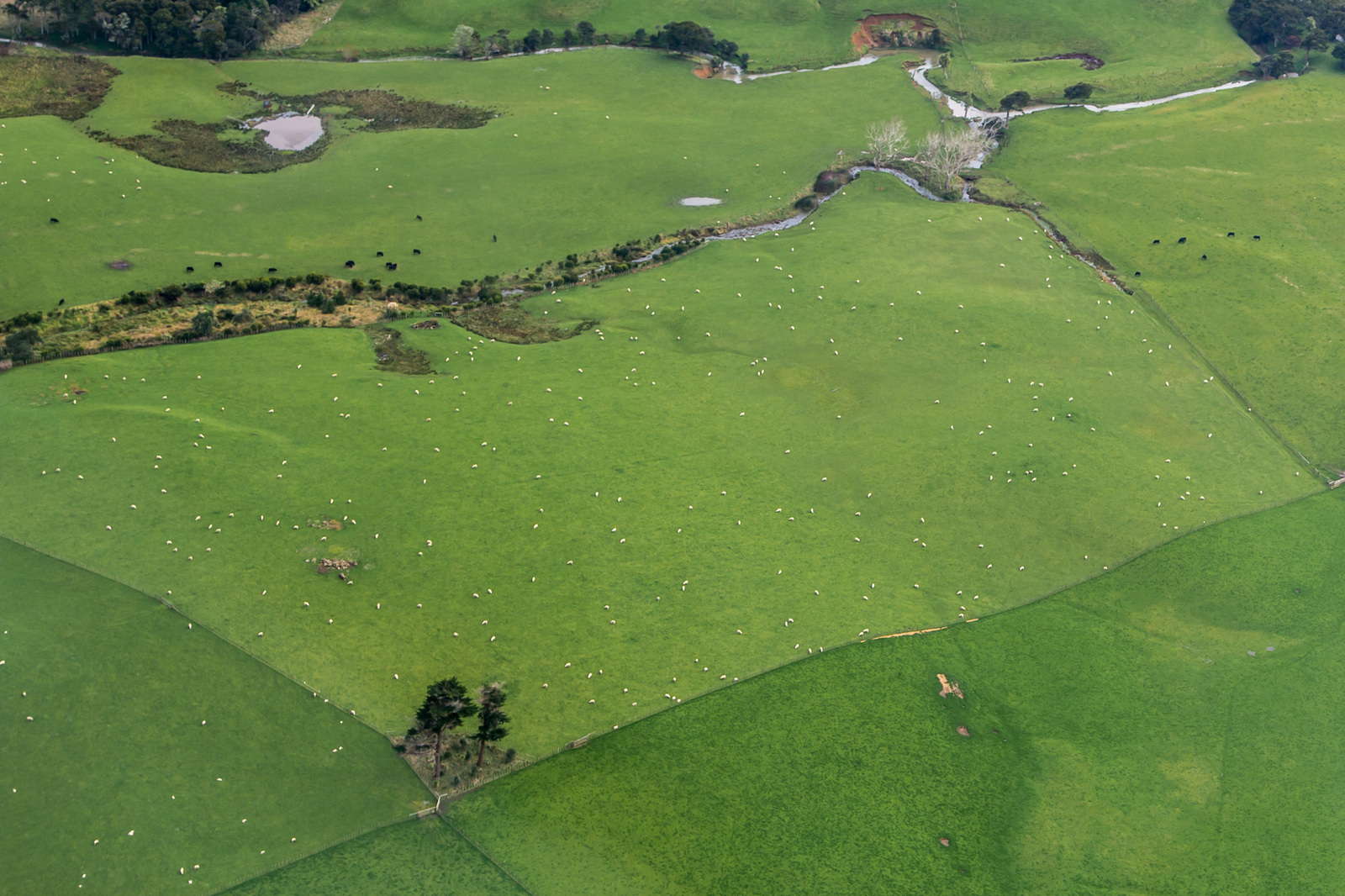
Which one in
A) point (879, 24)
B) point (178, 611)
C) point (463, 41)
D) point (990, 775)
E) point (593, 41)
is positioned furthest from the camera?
point (879, 24)

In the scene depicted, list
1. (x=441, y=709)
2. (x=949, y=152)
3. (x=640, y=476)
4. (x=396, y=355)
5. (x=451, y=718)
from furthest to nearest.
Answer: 1. (x=949, y=152)
2. (x=396, y=355)
3. (x=640, y=476)
4. (x=451, y=718)
5. (x=441, y=709)

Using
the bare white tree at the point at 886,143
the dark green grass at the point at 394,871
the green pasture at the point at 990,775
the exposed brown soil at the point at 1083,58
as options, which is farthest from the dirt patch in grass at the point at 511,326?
the exposed brown soil at the point at 1083,58

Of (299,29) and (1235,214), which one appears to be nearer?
(1235,214)

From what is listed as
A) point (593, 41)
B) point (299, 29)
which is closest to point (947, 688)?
point (593, 41)

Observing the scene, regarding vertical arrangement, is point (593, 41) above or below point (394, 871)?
above

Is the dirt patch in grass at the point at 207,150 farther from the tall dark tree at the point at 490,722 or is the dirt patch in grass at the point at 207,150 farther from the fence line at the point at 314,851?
the fence line at the point at 314,851

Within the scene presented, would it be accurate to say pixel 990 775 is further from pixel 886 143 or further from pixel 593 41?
pixel 593 41

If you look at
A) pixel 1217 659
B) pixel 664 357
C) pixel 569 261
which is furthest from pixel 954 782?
pixel 569 261

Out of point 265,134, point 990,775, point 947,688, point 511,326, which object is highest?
point 265,134

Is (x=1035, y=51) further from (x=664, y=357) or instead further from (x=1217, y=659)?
(x=1217, y=659)
